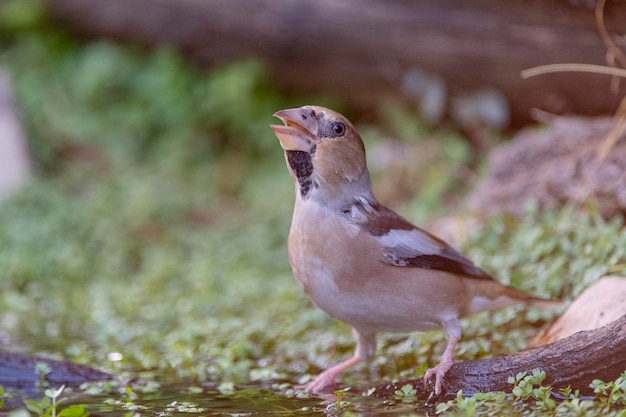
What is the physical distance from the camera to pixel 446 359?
4051 mm

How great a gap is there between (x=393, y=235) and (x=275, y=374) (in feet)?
3.88

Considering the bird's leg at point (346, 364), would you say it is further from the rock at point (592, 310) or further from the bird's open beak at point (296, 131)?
the bird's open beak at point (296, 131)

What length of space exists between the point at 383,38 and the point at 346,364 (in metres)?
4.60

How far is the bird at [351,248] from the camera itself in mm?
4059

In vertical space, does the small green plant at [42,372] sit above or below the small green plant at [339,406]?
above

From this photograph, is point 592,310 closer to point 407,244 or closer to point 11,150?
point 407,244

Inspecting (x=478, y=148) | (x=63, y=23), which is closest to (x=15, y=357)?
(x=478, y=148)

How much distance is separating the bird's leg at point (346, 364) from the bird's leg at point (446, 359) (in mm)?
448

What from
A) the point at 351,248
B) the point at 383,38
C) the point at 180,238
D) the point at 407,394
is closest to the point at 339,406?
the point at 407,394

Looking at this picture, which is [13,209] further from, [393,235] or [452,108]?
[393,235]

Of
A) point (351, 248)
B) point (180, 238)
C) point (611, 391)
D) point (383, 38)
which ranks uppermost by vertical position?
point (383, 38)

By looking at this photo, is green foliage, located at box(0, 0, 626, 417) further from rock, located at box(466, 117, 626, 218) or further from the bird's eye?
the bird's eye

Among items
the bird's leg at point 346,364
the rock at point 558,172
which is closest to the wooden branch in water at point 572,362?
the bird's leg at point 346,364

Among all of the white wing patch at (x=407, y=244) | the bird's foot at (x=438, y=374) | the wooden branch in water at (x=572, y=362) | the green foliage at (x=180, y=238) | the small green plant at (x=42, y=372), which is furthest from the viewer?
the green foliage at (x=180, y=238)
